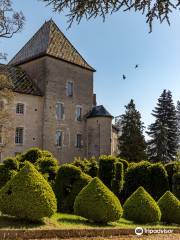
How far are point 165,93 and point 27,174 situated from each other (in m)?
41.6

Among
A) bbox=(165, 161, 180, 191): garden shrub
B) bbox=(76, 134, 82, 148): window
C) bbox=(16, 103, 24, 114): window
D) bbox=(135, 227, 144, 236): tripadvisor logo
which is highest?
bbox=(16, 103, 24, 114): window

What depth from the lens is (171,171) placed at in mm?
19094

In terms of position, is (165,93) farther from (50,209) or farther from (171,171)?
(50,209)

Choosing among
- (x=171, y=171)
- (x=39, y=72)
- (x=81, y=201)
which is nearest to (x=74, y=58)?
(x=39, y=72)

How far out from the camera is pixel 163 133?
46375 millimetres

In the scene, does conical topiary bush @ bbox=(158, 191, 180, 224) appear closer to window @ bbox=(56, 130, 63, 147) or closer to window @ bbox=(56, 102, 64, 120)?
window @ bbox=(56, 130, 63, 147)

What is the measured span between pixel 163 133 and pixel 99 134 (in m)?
8.11

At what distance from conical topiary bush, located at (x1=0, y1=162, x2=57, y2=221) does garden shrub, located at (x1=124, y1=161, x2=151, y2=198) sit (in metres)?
7.70

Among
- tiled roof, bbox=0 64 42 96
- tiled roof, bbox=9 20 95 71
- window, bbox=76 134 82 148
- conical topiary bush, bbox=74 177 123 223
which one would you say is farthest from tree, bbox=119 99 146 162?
conical topiary bush, bbox=74 177 123 223

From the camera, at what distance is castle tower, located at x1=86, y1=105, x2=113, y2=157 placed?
145 ft

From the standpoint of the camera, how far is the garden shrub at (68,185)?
14188mm

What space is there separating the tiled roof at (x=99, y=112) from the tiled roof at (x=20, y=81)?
713 cm

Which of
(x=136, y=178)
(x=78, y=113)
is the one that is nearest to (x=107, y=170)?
(x=136, y=178)

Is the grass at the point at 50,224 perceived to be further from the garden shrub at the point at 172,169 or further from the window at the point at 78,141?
the window at the point at 78,141
